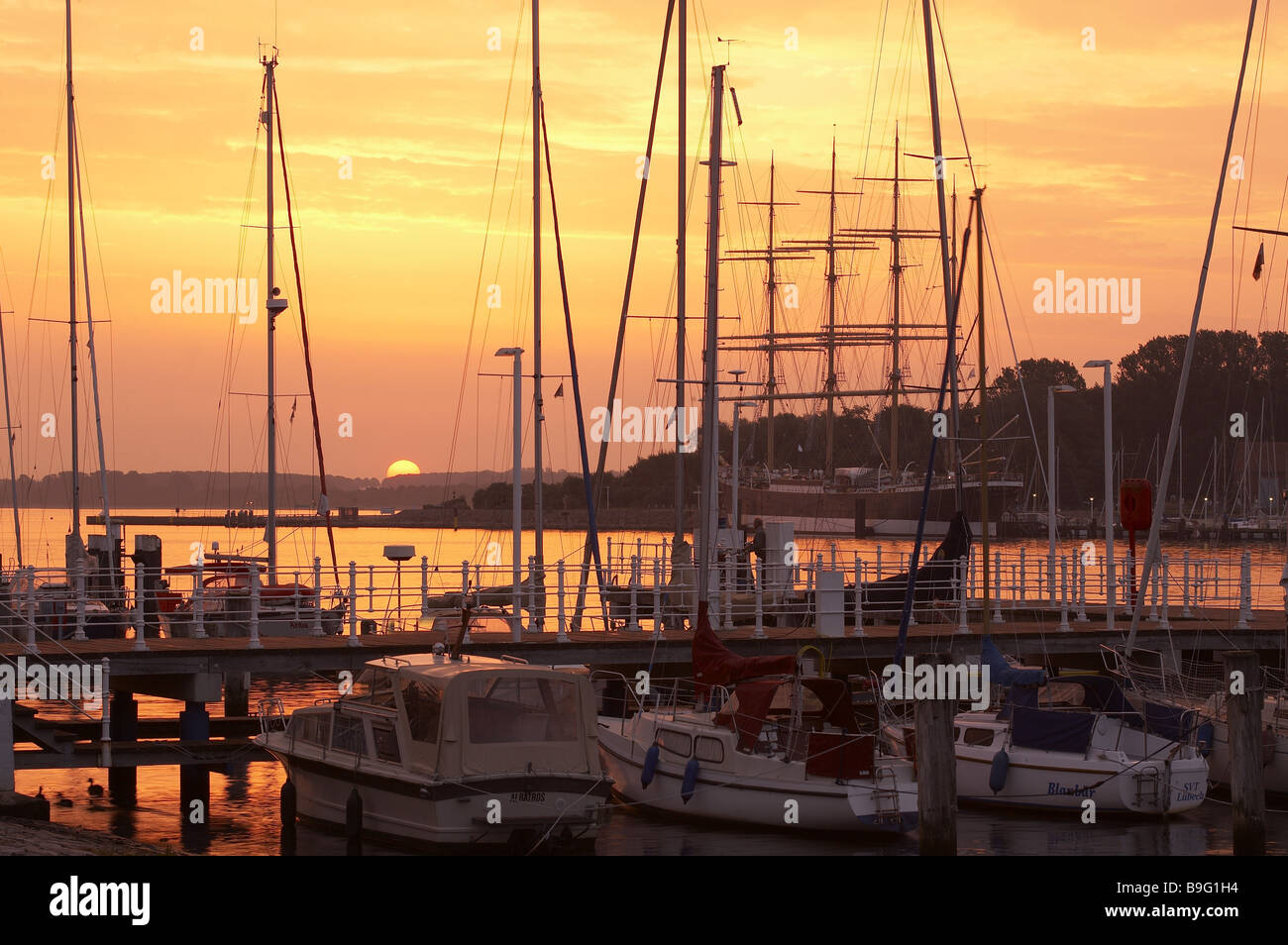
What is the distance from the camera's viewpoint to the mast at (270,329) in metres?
40.6

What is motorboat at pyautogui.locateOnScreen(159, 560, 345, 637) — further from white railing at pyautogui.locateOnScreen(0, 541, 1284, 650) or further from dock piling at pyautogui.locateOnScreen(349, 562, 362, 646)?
dock piling at pyautogui.locateOnScreen(349, 562, 362, 646)

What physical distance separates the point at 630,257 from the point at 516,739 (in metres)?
20.5

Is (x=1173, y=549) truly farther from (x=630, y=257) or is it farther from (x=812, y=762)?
(x=812, y=762)

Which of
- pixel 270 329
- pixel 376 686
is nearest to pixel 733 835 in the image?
pixel 376 686

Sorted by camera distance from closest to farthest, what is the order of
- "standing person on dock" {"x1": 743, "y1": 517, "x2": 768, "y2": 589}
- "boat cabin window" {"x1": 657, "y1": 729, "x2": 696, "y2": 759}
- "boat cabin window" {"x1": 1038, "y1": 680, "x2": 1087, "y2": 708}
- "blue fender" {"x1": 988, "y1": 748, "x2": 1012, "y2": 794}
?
"boat cabin window" {"x1": 657, "y1": 729, "x2": 696, "y2": 759} → "blue fender" {"x1": 988, "y1": 748, "x2": 1012, "y2": 794} → "boat cabin window" {"x1": 1038, "y1": 680, "x2": 1087, "y2": 708} → "standing person on dock" {"x1": 743, "y1": 517, "x2": 768, "y2": 589}

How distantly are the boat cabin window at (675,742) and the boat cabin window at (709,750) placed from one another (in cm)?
18

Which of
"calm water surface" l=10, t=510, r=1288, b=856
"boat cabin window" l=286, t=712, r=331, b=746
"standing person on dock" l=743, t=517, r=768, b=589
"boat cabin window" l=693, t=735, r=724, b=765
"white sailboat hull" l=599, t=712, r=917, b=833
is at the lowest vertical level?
"calm water surface" l=10, t=510, r=1288, b=856

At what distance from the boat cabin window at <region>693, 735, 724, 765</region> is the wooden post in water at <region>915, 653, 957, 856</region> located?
4429mm

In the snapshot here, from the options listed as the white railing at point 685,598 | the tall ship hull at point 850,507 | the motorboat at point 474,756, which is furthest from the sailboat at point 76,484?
the tall ship hull at point 850,507

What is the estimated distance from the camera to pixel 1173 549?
15988cm

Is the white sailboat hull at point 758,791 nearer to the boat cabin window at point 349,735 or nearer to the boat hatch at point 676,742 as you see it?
the boat hatch at point 676,742

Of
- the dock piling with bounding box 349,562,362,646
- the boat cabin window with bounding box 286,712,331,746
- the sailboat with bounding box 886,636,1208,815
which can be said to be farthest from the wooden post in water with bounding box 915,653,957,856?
the dock piling with bounding box 349,562,362,646

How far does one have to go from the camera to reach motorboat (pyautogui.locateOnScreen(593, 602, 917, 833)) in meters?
23.6
